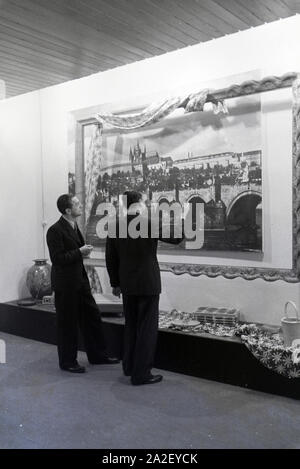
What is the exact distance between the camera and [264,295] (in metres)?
4.81

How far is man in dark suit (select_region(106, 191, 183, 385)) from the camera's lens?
4125 mm

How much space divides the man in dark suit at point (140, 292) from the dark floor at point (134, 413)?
0.26m

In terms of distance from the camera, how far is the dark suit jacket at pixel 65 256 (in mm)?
4527

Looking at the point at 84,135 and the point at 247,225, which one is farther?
the point at 84,135

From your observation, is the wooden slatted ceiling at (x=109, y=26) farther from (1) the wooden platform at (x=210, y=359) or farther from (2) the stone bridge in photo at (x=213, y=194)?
(1) the wooden platform at (x=210, y=359)

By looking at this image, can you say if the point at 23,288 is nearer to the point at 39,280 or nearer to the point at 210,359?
the point at 39,280

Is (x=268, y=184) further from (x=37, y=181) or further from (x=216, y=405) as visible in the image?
(x=37, y=181)

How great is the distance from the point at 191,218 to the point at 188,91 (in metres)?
1.38

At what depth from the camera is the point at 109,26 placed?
4.15 metres

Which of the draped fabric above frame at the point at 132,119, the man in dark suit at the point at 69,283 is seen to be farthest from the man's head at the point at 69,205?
the draped fabric above frame at the point at 132,119

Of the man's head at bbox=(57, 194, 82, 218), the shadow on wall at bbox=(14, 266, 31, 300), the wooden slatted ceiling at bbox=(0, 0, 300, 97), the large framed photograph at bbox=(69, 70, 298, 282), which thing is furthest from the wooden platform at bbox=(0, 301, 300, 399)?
the wooden slatted ceiling at bbox=(0, 0, 300, 97)

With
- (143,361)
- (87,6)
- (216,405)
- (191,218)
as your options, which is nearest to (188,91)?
(191,218)

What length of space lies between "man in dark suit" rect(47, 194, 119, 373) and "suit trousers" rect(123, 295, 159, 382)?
622mm

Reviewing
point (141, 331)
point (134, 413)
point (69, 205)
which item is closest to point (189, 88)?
point (69, 205)
